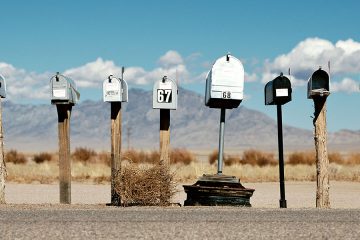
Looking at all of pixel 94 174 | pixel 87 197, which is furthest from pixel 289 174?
pixel 87 197

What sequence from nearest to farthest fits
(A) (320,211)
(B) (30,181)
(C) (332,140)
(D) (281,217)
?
1. (D) (281,217)
2. (A) (320,211)
3. (B) (30,181)
4. (C) (332,140)

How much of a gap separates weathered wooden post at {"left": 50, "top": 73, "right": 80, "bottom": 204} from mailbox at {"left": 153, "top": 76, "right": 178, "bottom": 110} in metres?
1.53

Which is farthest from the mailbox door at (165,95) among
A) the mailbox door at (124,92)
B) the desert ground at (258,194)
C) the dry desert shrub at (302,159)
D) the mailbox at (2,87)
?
the dry desert shrub at (302,159)

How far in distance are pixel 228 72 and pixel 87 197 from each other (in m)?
7.30

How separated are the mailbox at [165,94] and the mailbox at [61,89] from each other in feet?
4.88

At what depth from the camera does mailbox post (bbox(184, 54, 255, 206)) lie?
39.4ft

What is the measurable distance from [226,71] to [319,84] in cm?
Answer: 155

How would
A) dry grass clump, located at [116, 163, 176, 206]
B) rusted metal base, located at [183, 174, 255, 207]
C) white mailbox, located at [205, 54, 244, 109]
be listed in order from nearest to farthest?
1. rusted metal base, located at [183, 174, 255, 207]
2. dry grass clump, located at [116, 163, 176, 206]
3. white mailbox, located at [205, 54, 244, 109]

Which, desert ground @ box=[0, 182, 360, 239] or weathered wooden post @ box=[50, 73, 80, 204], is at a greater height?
weathered wooden post @ box=[50, 73, 80, 204]

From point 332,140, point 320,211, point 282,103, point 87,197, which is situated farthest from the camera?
point 332,140

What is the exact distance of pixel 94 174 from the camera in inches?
1117

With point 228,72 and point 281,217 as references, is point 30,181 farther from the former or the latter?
point 281,217

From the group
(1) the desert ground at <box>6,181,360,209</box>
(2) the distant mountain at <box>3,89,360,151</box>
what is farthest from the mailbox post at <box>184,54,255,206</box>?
(2) the distant mountain at <box>3,89,360,151</box>

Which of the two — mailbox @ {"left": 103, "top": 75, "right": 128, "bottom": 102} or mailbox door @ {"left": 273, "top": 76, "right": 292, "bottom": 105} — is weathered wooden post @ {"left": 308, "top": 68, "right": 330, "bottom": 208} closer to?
mailbox door @ {"left": 273, "top": 76, "right": 292, "bottom": 105}
